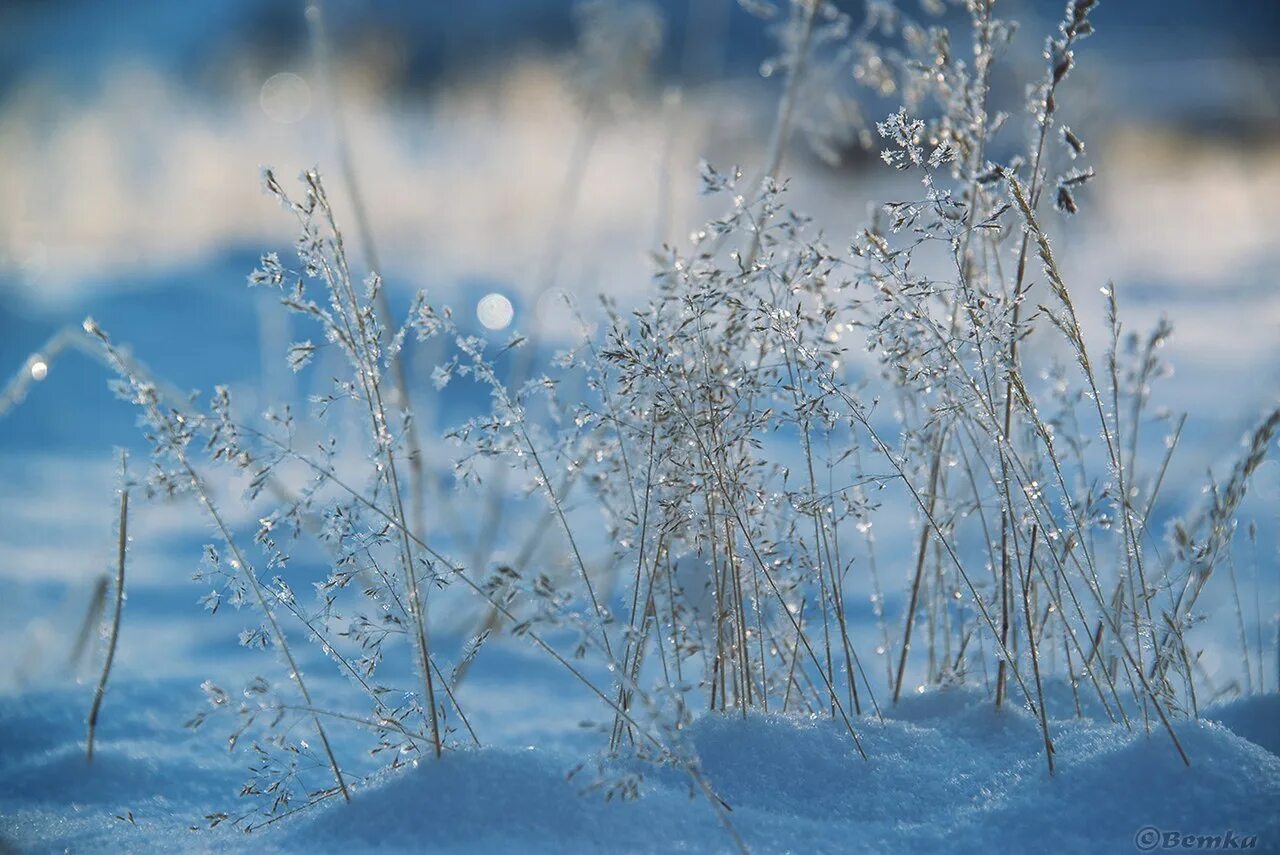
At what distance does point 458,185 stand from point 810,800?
9063mm

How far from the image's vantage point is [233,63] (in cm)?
1198

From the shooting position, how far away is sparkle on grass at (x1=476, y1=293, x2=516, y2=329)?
675 cm

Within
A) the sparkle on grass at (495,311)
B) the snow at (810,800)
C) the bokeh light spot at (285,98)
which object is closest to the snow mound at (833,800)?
the snow at (810,800)

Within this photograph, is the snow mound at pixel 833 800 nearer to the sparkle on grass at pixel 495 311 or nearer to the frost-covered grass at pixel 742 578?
the frost-covered grass at pixel 742 578

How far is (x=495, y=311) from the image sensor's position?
280 inches

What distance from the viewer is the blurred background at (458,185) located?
3389 mm

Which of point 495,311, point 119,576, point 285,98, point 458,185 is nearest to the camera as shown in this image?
point 119,576

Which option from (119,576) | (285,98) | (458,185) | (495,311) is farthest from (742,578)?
(285,98)

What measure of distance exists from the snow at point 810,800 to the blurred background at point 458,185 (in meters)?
0.69

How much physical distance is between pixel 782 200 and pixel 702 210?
7692mm

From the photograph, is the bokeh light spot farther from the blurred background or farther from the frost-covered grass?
the frost-covered grass

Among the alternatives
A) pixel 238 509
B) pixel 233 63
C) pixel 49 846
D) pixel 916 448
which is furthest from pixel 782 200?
pixel 233 63

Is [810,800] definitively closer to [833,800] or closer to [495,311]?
[833,800]

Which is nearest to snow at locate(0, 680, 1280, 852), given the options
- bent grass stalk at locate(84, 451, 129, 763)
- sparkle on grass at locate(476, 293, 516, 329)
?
bent grass stalk at locate(84, 451, 129, 763)
